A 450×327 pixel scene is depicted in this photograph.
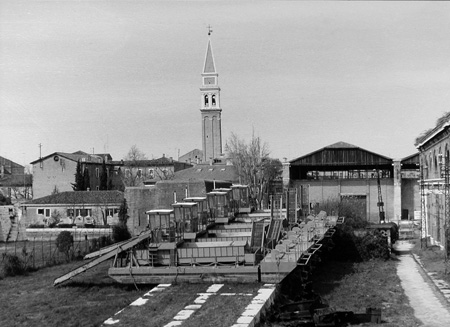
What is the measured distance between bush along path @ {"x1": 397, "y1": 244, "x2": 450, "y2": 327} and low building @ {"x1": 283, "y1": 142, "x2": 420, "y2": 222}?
81.4 ft

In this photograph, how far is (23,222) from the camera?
153 ft

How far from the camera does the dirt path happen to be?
1625 cm

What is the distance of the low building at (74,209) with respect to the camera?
4747 centimetres

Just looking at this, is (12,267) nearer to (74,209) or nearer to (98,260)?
(98,260)

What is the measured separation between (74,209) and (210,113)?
43.4 m

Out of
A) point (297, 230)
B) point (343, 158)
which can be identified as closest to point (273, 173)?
point (343, 158)

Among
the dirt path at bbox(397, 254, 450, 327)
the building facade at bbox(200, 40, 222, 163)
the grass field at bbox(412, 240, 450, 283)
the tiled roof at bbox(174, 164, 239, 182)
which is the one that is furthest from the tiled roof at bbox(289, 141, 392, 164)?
the building facade at bbox(200, 40, 222, 163)

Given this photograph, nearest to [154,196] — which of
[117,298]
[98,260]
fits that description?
[98,260]

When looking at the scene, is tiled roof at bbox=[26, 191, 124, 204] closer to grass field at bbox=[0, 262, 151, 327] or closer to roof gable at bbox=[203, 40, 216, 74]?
grass field at bbox=[0, 262, 151, 327]

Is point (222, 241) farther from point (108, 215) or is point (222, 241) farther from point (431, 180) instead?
point (108, 215)

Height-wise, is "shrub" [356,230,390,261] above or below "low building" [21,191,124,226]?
below

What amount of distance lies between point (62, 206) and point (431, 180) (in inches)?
1077

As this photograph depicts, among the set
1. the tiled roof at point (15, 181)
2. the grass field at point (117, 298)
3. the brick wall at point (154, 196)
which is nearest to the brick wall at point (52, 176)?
the tiled roof at point (15, 181)

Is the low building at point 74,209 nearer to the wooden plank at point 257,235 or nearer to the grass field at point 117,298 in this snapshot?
the grass field at point 117,298
